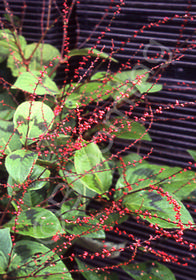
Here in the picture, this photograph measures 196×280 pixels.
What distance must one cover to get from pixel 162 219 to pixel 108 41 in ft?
1.59

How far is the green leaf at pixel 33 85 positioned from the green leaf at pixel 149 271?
0.47 metres

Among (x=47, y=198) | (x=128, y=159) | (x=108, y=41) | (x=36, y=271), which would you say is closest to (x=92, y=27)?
(x=108, y=41)

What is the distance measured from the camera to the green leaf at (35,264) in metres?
0.62

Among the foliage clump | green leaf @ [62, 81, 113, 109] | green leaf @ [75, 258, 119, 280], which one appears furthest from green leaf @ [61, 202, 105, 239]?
green leaf @ [62, 81, 113, 109]

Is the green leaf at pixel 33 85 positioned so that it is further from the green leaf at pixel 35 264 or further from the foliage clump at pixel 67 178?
the green leaf at pixel 35 264

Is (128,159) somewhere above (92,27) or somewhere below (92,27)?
below

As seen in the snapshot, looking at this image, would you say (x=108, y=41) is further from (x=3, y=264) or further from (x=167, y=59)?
(x=3, y=264)

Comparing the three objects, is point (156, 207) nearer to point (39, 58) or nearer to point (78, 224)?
point (78, 224)

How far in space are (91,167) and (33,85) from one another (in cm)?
22

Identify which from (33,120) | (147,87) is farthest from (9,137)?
(147,87)

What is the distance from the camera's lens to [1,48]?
0.91 meters

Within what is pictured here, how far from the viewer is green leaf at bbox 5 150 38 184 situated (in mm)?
609

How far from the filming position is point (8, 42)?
0.83 m

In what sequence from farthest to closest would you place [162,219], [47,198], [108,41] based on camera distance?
[108,41]
[47,198]
[162,219]
